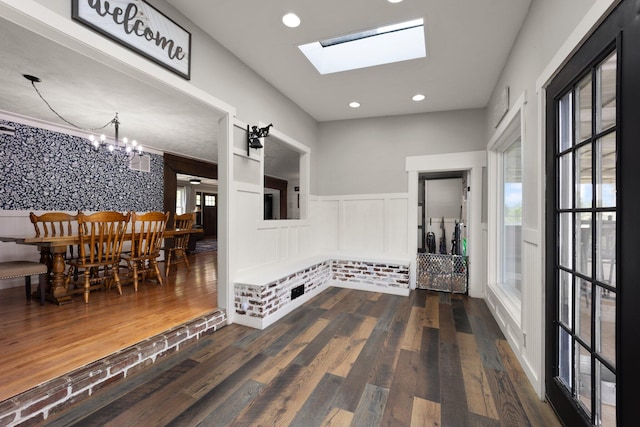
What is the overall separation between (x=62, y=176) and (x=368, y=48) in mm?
5087

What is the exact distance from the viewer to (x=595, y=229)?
50.6 inches

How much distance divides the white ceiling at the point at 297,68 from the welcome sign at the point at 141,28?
0.20m

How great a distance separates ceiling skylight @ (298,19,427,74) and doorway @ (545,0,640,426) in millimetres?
1502

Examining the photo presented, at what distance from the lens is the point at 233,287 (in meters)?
2.84

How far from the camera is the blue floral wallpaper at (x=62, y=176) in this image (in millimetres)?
4012

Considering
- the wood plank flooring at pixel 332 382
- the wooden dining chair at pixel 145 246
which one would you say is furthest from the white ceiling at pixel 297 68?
the wood plank flooring at pixel 332 382

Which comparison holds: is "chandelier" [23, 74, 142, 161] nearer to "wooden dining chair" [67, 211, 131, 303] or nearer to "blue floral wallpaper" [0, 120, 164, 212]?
"blue floral wallpaper" [0, 120, 164, 212]

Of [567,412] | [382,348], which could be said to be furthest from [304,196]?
[567,412]

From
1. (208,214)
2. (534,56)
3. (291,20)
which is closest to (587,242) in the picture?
(534,56)

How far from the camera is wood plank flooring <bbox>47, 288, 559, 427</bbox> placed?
1.56 m

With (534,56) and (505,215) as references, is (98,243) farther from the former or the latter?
(505,215)

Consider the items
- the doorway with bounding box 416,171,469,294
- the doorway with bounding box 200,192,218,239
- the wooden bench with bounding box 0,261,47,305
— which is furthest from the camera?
the doorway with bounding box 200,192,218,239

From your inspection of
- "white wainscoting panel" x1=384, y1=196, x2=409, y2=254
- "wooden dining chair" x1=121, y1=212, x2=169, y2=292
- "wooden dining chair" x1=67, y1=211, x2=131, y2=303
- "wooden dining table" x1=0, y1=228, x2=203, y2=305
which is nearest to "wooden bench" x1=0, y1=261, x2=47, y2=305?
"wooden dining table" x1=0, y1=228, x2=203, y2=305

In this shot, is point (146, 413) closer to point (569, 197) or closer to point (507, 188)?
point (569, 197)
